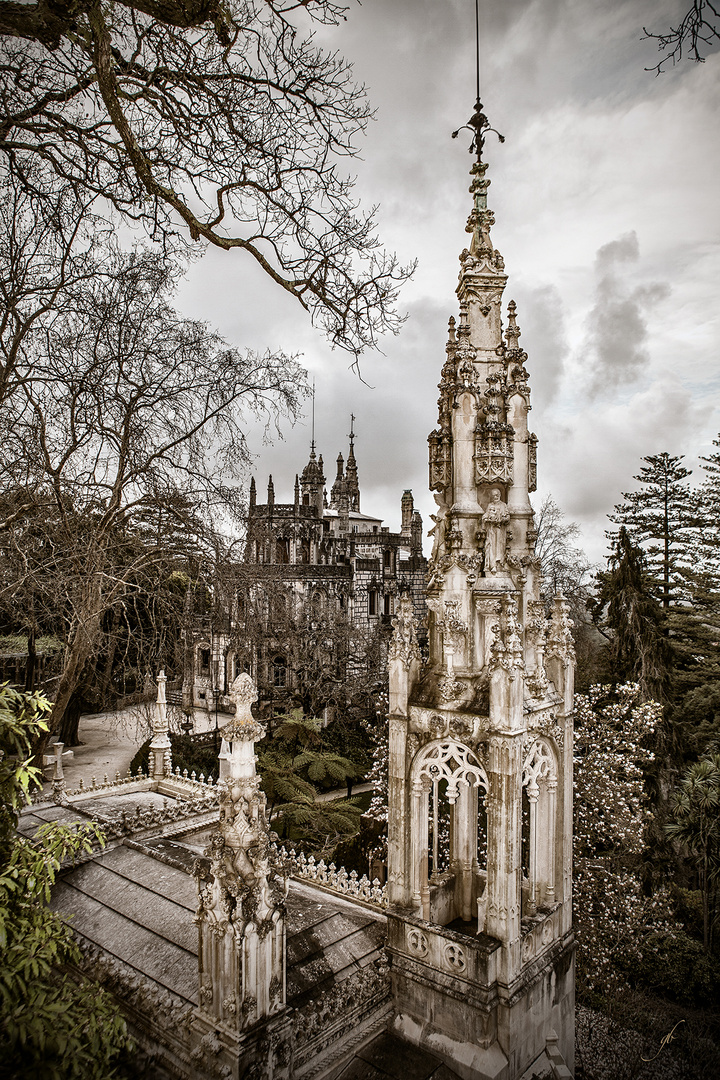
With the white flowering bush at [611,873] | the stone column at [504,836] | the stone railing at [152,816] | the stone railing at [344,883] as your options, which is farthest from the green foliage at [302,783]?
the stone column at [504,836]

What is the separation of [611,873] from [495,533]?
10.2 meters

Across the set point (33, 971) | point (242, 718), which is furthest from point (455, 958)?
point (33, 971)

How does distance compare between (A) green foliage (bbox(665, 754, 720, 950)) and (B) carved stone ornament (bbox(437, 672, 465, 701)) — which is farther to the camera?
(A) green foliage (bbox(665, 754, 720, 950))

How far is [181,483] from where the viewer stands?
9.89m

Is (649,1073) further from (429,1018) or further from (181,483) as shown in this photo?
(181,483)

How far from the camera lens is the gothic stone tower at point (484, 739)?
5.43 m

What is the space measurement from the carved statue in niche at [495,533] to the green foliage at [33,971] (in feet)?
13.5

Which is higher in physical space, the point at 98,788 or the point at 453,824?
the point at 453,824

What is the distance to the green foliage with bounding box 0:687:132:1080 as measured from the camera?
3.09m

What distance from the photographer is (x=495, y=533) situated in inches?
245

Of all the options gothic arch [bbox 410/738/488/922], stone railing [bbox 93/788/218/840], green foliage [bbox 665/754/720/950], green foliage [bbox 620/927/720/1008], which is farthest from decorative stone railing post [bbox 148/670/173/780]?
green foliage [bbox 665/754/720/950]

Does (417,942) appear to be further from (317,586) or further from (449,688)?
(317,586)

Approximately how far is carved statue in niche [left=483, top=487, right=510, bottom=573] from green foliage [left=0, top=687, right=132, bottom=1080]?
4125 mm

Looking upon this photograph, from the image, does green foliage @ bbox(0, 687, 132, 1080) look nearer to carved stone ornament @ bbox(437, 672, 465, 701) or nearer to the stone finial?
the stone finial
